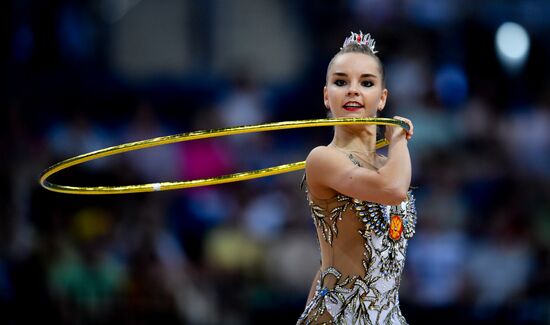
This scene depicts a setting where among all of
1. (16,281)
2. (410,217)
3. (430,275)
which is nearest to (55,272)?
(16,281)

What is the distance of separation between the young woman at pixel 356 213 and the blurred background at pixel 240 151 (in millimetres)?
2760

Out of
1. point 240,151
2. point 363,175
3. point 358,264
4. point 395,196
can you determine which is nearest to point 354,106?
point 363,175

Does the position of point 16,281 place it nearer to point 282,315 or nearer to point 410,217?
point 282,315

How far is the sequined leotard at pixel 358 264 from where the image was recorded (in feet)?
11.4

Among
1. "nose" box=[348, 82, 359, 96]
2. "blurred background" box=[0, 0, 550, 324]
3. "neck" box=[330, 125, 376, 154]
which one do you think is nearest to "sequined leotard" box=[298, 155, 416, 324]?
"neck" box=[330, 125, 376, 154]

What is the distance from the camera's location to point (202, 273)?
696cm

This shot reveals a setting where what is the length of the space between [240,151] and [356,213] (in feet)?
13.7

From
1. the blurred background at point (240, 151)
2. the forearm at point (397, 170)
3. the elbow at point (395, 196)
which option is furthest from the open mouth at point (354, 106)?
the blurred background at point (240, 151)

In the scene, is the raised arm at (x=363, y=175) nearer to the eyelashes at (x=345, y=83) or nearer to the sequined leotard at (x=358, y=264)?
the sequined leotard at (x=358, y=264)

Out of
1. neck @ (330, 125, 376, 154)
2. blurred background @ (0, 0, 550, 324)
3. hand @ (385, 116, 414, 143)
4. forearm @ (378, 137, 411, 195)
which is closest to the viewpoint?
forearm @ (378, 137, 411, 195)

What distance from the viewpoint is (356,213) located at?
3.51m

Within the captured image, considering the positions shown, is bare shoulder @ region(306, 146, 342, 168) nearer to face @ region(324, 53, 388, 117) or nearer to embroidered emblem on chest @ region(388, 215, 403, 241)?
face @ region(324, 53, 388, 117)

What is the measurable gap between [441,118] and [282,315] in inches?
97.2

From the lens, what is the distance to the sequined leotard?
348 centimetres
